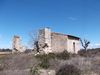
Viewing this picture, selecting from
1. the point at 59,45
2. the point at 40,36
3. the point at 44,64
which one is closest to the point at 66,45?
the point at 59,45

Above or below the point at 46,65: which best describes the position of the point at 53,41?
above

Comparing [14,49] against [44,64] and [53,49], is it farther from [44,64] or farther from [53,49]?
[44,64]

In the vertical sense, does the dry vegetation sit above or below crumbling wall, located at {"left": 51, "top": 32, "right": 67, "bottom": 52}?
below

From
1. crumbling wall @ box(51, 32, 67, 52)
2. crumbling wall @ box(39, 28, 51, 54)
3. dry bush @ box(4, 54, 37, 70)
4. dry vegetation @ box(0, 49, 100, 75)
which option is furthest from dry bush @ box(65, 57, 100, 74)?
crumbling wall @ box(39, 28, 51, 54)

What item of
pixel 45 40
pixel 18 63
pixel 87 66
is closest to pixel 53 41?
pixel 45 40

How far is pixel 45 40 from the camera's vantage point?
496 inches

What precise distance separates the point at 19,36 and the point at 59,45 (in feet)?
39.3

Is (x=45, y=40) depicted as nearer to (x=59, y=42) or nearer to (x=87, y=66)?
(x=59, y=42)

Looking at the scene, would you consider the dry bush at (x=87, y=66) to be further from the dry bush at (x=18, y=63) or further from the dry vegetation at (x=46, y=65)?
the dry bush at (x=18, y=63)

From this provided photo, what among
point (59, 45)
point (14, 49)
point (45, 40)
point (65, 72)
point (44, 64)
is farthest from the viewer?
point (14, 49)

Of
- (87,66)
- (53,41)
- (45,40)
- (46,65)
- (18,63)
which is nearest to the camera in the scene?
(87,66)

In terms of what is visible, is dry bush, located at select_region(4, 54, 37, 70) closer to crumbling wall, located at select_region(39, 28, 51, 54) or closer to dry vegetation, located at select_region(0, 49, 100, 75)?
dry vegetation, located at select_region(0, 49, 100, 75)

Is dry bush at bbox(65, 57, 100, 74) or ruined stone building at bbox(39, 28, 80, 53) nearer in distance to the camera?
dry bush at bbox(65, 57, 100, 74)

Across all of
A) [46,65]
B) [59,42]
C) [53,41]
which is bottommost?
[46,65]
